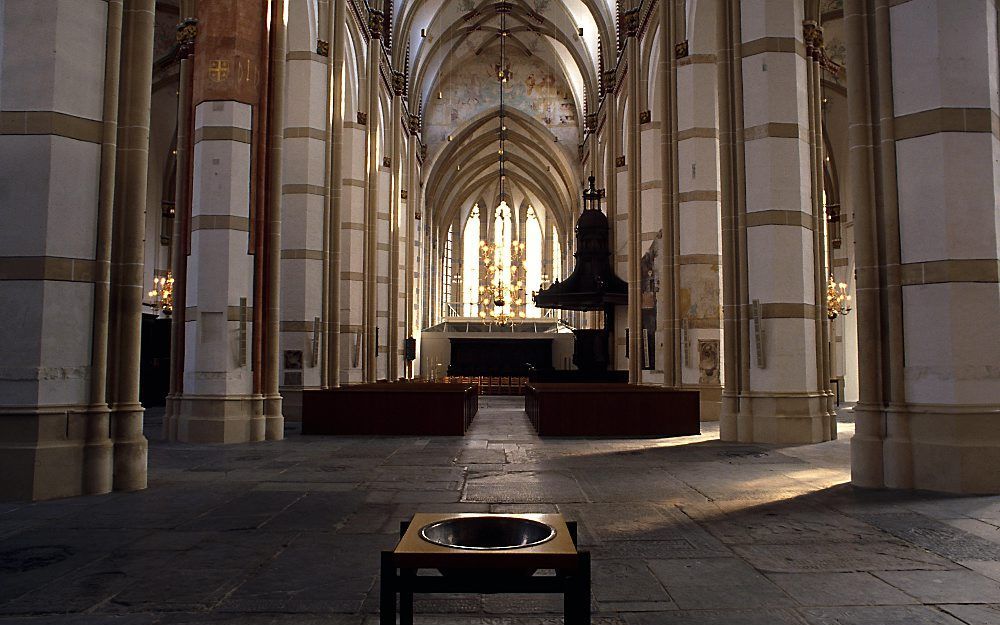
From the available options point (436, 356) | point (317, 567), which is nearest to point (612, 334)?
point (436, 356)

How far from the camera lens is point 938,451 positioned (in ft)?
23.8

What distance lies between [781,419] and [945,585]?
767 cm

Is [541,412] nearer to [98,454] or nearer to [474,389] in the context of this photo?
[474,389]

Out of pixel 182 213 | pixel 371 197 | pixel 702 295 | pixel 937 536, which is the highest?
pixel 371 197

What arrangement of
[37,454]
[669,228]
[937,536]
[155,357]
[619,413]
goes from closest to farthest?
[937,536]
[37,454]
[619,413]
[669,228]
[155,357]

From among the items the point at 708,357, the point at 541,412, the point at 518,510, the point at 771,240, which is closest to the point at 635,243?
the point at 708,357

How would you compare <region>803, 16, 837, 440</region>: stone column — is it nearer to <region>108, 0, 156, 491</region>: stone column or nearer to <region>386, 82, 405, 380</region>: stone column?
<region>108, 0, 156, 491</region>: stone column

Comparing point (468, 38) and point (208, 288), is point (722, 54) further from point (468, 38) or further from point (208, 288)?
point (468, 38)

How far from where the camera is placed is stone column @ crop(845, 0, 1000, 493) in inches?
288

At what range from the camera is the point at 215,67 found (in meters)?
12.0

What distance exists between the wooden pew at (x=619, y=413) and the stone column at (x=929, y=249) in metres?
5.09

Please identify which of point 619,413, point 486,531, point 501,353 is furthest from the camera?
point 501,353

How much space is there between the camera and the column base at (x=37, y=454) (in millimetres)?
6629

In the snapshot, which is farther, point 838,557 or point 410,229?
point 410,229
